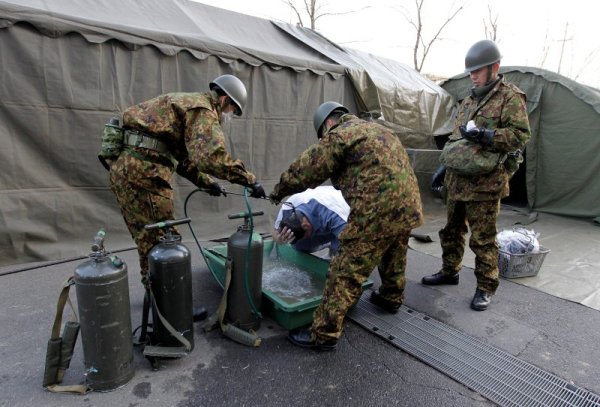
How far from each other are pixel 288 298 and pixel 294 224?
0.55 metres

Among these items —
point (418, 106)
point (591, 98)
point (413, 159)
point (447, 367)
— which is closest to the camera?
point (447, 367)

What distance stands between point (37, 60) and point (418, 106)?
5219mm

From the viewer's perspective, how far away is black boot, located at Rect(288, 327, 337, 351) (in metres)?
2.49

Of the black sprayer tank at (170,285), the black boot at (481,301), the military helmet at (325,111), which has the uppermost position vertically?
the military helmet at (325,111)

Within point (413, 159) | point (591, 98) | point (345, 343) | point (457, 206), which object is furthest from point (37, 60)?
point (591, 98)

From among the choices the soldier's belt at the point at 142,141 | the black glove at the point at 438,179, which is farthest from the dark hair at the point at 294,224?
the black glove at the point at 438,179

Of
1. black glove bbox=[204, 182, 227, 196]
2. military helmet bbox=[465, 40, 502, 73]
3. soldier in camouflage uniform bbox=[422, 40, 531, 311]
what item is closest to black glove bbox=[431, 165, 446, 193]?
soldier in camouflage uniform bbox=[422, 40, 531, 311]

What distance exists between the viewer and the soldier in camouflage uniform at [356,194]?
7.50 ft

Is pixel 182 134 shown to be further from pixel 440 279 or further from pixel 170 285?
pixel 440 279

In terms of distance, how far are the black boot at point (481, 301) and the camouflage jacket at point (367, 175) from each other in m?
1.18

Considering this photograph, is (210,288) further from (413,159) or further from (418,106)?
(418,106)

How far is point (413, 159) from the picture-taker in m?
6.07

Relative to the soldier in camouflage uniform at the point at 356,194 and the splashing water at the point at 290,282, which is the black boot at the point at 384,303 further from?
the soldier in camouflage uniform at the point at 356,194

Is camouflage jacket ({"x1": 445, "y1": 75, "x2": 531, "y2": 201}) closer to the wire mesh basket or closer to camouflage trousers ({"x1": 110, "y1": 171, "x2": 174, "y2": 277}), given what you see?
the wire mesh basket
